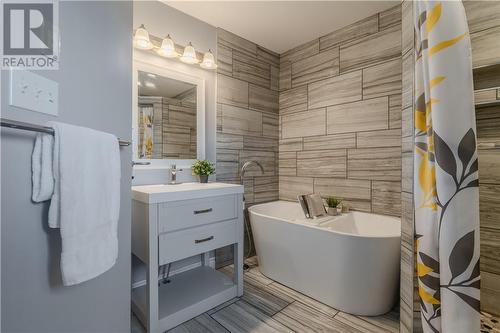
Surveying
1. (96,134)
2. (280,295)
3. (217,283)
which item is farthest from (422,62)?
(217,283)

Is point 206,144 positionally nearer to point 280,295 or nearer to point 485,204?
point 280,295

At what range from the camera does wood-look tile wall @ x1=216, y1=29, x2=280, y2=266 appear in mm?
2484

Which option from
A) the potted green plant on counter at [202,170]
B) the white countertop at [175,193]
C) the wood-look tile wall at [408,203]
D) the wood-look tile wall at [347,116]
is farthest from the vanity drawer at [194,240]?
the wood-look tile wall at [347,116]

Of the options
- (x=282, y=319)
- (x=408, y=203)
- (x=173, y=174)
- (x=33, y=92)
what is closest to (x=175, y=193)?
(x=173, y=174)

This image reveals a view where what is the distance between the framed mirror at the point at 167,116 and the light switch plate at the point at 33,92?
125 centimetres

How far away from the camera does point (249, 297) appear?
1878 mm

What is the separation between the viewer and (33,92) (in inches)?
27.8

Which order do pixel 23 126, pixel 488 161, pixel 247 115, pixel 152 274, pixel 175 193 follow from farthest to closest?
pixel 247 115 < pixel 488 161 < pixel 175 193 < pixel 152 274 < pixel 23 126

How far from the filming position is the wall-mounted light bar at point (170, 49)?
1.90 meters

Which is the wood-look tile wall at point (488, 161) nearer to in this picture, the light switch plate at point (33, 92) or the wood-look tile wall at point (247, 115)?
the wood-look tile wall at point (247, 115)

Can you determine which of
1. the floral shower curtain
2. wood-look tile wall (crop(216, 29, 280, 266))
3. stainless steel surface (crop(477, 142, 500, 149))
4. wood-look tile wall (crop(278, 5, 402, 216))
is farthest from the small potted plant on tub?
the floral shower curtain

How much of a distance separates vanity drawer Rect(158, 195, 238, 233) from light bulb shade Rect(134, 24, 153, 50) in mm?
1362

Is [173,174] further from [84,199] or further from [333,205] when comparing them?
[333,205]

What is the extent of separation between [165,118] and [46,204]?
1.53 meters
